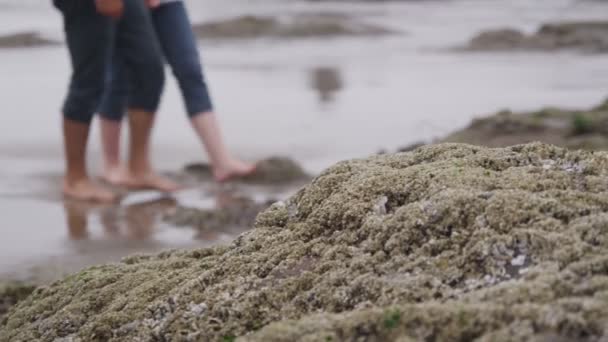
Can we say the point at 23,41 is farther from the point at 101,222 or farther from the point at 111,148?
the point at 101,222

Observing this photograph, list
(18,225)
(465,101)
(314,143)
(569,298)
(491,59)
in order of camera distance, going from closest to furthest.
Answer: (569,298) < (18,225) < (314,143) < (465,101) < (491,59)

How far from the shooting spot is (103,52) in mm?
6297

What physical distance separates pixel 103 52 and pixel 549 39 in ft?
39.0

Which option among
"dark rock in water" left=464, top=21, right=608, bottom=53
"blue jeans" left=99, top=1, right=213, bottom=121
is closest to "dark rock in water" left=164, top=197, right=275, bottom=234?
"blue jeans" left=99, top=1, right=213, bottom=121

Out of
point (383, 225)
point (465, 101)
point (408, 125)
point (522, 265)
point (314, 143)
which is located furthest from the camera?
point (465, 101)

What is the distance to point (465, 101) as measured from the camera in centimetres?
1086

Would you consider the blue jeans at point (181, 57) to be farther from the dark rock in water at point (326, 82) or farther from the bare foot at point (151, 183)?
the dark rock in water at point (326, 82)

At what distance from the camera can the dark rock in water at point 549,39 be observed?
53.0 ft

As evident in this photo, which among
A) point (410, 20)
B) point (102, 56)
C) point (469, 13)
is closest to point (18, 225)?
point (102, 56)

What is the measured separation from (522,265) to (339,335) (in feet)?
1.34

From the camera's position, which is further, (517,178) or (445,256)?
(517,178)

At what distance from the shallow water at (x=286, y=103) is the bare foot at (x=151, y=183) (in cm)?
24

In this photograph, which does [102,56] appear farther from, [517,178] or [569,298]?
[569,298]

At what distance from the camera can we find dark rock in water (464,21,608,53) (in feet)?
53.0
